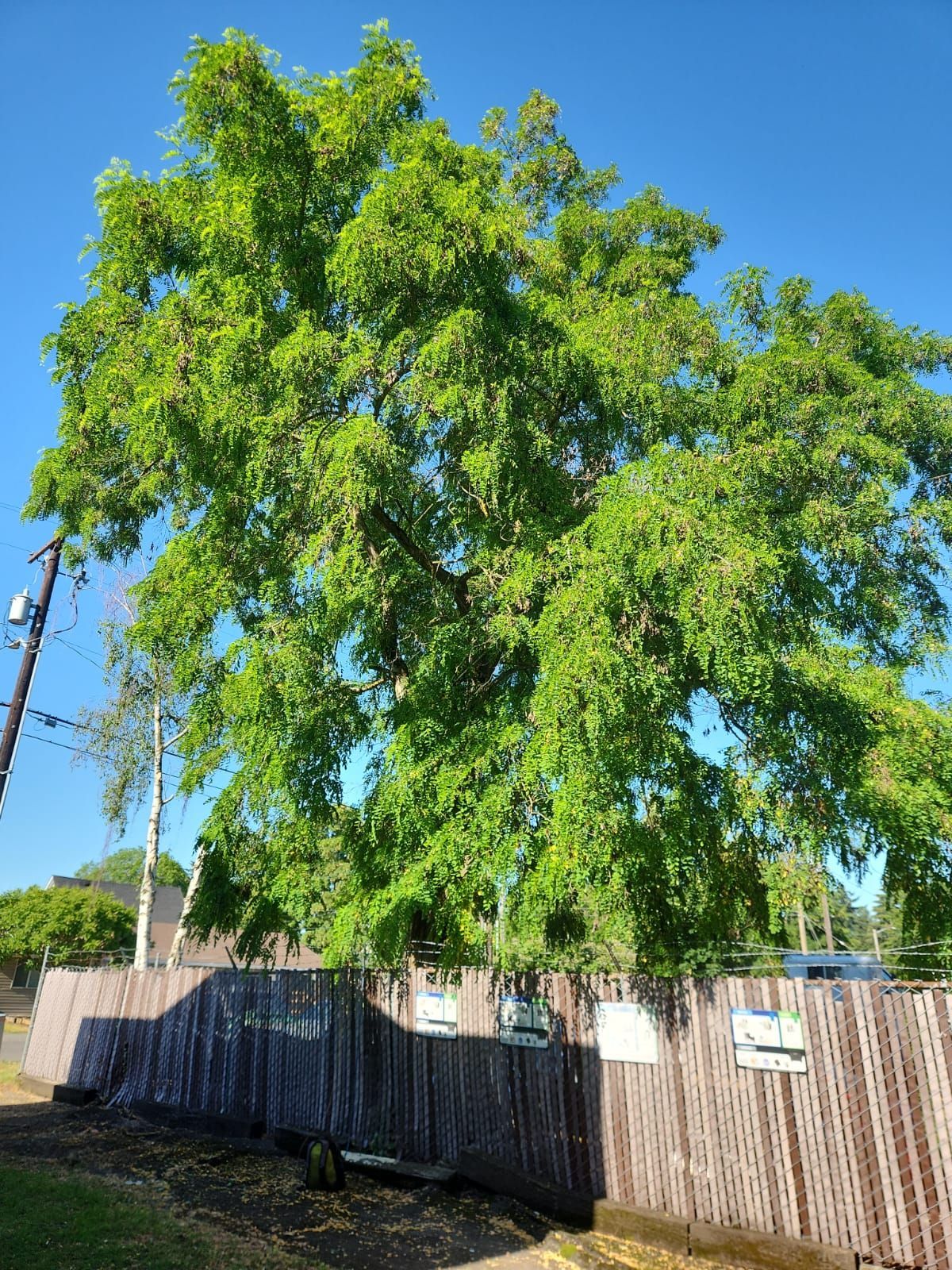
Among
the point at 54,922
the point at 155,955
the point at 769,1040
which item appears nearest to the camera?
the point at 769,1040

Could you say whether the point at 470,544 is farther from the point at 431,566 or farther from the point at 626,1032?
the point at 626,1032

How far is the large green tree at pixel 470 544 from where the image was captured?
757 cm

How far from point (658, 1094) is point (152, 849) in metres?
16.6

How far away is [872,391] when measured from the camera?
1176cm

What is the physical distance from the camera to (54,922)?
97.2ft

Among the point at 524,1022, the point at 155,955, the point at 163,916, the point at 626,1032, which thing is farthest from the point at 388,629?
the point at 163,916

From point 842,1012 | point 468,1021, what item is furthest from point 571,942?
point 842,1012

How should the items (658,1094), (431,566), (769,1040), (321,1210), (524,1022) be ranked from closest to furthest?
(769,1040) < (658,1094) < (321,1210) < (524,1022) < (431,566)

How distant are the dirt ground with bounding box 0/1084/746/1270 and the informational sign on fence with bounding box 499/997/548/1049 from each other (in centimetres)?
126

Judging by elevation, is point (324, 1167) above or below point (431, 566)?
below

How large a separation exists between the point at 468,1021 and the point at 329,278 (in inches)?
349

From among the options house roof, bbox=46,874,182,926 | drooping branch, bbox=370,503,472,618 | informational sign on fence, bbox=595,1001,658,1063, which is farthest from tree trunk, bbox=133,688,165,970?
house roof, bbox=46,874,182,926

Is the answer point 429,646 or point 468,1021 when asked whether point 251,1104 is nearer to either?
point 468,1021

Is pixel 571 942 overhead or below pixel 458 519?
below
